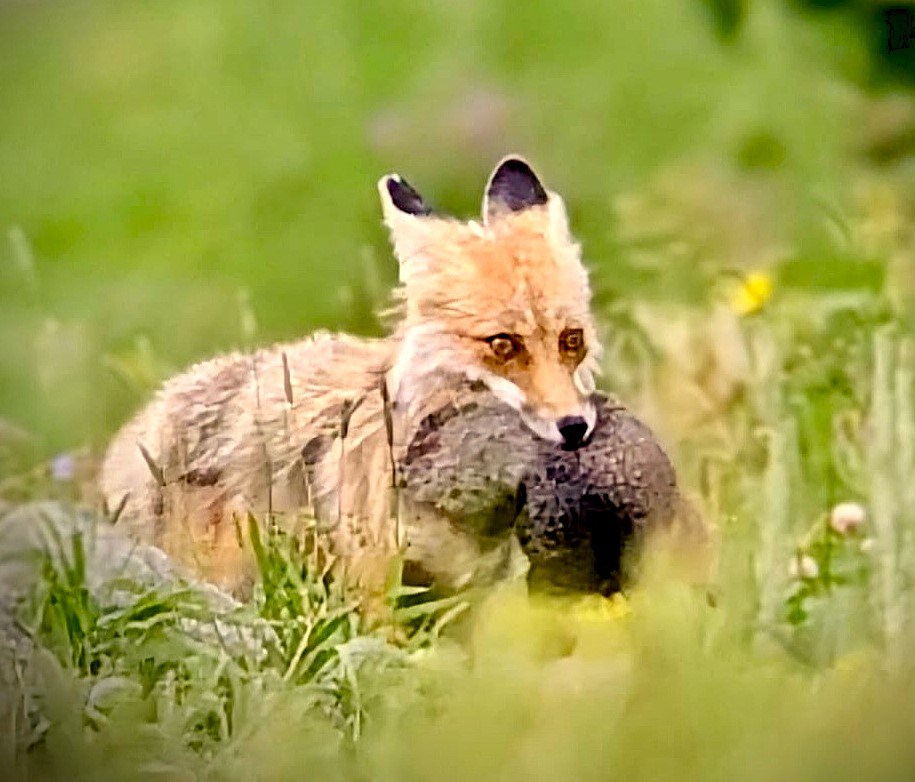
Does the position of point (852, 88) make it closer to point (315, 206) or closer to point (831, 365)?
point (831, 365)

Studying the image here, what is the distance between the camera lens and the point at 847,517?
83 centimetres

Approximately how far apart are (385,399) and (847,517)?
9.4 inches

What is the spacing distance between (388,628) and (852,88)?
39cm

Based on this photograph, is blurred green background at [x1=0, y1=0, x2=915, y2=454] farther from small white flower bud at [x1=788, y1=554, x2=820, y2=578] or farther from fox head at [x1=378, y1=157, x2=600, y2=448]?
small white flower bud at [x1=788, y1=554, x2=820, y2=578]

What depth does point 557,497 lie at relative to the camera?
770 millimetres

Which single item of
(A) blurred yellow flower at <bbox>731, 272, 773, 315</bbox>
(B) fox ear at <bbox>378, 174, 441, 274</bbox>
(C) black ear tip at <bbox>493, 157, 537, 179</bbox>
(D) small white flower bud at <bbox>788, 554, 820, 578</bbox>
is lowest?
(D) small white flower bud at <bbox>788, 554, 820, 578</bbox>

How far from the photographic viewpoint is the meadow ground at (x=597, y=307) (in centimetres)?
75

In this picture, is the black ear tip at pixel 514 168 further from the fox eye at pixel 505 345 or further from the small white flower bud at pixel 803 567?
the small white flower bud at pixel 803 567

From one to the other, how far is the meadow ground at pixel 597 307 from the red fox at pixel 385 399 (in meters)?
0.02

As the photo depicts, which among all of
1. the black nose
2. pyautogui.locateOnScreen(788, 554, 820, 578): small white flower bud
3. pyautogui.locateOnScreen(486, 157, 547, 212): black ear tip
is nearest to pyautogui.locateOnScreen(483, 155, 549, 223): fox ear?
pyautogui.locateOnScreen(486, 157, 547, 212): black ear tip

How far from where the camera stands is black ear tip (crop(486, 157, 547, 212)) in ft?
2.58

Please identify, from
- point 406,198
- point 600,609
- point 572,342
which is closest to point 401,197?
point 406,198

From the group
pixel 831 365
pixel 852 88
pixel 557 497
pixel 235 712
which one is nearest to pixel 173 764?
pixel 235 712

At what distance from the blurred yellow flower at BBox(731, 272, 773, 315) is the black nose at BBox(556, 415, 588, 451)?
0.54 feet
